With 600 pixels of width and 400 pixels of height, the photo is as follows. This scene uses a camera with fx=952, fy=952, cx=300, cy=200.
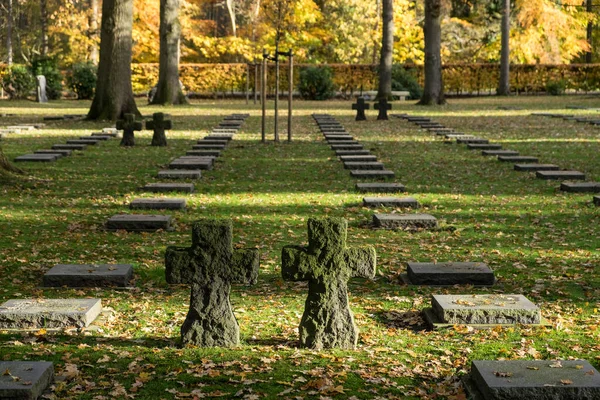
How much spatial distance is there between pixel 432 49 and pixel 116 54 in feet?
50.0

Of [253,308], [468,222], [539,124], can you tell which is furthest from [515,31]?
[253,308]

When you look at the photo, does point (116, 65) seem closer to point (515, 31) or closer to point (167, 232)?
point (167, 232)

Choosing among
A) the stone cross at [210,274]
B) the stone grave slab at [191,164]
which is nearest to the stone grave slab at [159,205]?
the stone grave slab at [191,164]

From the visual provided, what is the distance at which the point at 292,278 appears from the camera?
237 inches

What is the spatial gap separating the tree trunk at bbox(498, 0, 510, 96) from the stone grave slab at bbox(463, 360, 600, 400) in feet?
141

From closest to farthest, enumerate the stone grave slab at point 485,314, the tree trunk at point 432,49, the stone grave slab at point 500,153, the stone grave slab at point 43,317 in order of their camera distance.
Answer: the stone grave slab at point 43,317, the stone grave slab at point 485,314, the stone grave slab at point 500,153, the tree trunk at point 432,49

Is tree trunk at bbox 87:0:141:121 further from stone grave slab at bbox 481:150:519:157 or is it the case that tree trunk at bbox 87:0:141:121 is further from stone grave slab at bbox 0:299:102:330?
stone grave slab at bbox 0:299:102:330

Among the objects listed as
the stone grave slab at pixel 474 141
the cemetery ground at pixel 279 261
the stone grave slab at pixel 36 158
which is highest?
the stone grave slab at pixel 474 141

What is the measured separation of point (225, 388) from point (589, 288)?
3888mm

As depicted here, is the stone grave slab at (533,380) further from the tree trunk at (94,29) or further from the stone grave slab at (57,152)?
the tree trunk at (94,29)

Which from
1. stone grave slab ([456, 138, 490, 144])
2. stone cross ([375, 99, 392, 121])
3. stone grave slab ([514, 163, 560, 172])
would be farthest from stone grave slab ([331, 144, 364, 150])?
stone cross ([375, 99, 392, 121])

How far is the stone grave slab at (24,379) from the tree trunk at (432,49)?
33.7 meters

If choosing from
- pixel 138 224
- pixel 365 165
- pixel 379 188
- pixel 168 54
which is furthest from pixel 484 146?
pixel 168 54

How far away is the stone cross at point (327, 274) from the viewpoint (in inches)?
235
